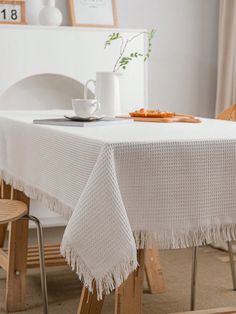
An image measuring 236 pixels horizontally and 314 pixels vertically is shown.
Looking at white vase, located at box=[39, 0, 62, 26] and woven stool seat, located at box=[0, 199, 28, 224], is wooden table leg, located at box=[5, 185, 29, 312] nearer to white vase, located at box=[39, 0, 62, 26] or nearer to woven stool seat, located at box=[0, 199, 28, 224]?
woven stool seat, located at box=[0, 199, 28, 224]

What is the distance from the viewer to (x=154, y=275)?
111 inches

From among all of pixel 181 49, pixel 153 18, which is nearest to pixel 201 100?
pixel 181 49

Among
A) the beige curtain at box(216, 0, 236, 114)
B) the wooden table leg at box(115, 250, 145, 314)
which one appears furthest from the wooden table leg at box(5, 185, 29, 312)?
the beige curtain at box(216, 0, 236, 114)

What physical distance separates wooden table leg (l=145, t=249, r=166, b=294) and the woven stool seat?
0.72 metres

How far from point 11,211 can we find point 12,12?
1.77 metres

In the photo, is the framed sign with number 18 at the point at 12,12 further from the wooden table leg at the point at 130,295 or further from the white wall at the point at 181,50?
the wooden table leg at the point at 130,295

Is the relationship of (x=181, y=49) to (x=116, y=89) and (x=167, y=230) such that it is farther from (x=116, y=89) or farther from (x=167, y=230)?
(x=167, y=230)

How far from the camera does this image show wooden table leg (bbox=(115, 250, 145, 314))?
1.58 metres

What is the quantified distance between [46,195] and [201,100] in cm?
265

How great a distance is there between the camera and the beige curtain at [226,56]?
417 cm

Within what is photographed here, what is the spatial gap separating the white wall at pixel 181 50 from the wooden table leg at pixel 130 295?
2.73 m

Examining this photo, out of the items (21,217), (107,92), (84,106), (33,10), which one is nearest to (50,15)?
(33,10)

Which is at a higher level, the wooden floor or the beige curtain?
the beige curtain

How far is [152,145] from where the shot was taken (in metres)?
1.52
